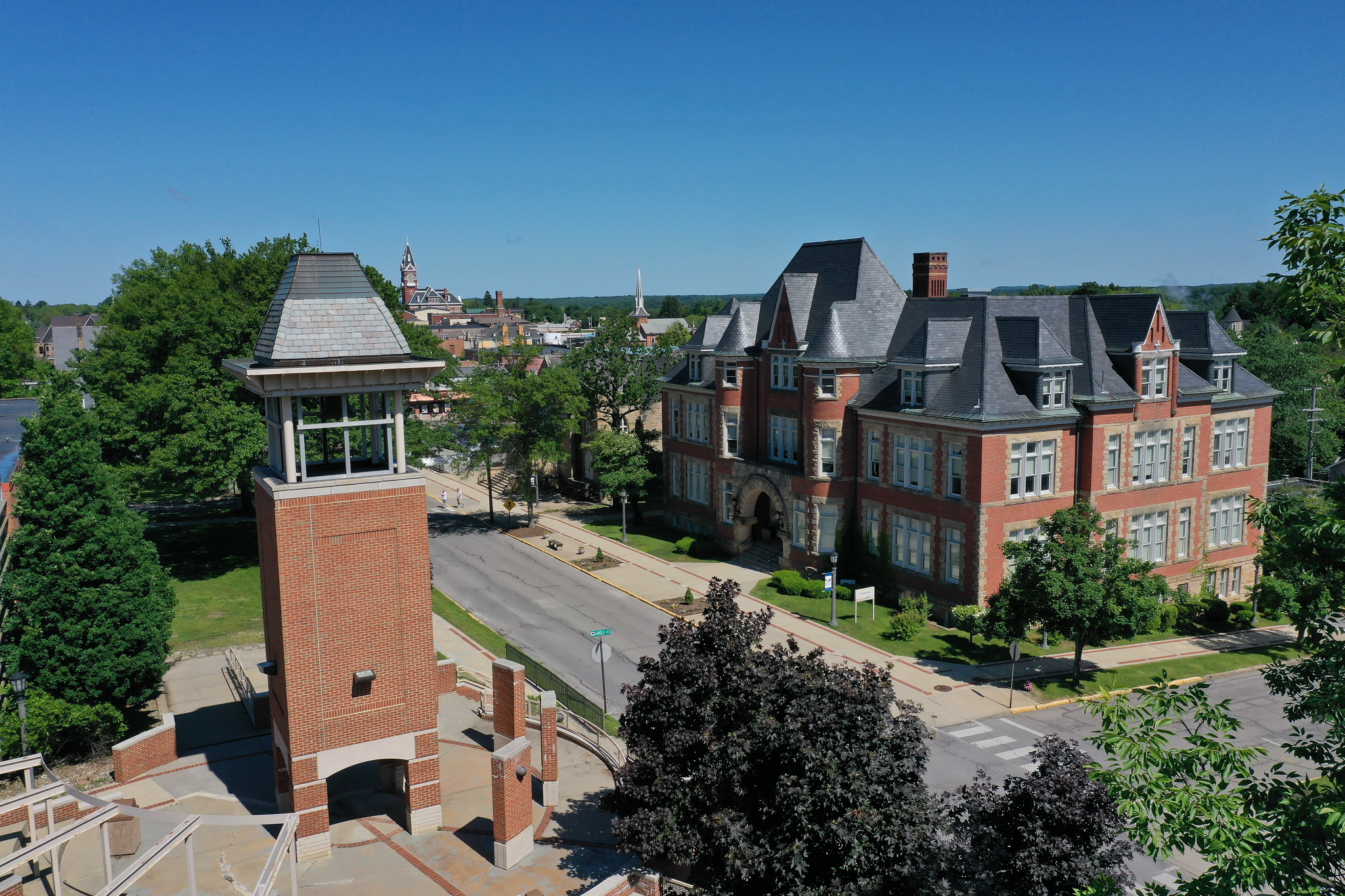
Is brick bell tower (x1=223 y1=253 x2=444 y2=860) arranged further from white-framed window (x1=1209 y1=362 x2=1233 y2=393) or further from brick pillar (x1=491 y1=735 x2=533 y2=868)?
white-framed window (x1=1209 y1=362 x2=1233 y2=393)

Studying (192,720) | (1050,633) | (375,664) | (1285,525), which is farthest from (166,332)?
(1285,525)

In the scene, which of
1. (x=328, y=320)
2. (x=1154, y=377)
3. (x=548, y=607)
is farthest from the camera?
(x=548, y=607)

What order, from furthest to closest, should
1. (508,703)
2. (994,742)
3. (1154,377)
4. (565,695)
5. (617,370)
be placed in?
1. (617,370)
2. (1154,377)
3. (565,695)
4. (994,742)
5. (508,703)

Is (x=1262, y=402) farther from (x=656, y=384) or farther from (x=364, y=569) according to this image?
(x=364, y=569)

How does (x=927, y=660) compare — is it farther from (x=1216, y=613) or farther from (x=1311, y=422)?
(x=1311, y=422)

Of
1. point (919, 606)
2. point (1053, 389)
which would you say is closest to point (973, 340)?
point (1053, 389)

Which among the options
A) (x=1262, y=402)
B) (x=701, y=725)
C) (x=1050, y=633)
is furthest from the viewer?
(x=1262, y=402)
